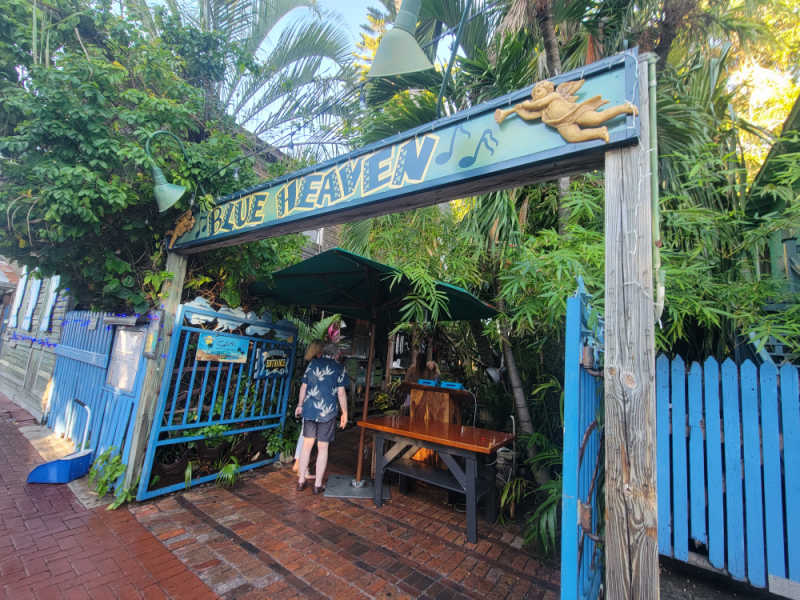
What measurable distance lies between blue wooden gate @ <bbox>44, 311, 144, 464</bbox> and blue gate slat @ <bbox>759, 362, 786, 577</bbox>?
5.40 m

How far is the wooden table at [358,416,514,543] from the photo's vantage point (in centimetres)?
330

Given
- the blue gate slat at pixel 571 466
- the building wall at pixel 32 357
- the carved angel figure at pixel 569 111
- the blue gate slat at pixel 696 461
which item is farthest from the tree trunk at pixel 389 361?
the blue gate slat at pixel 571 466

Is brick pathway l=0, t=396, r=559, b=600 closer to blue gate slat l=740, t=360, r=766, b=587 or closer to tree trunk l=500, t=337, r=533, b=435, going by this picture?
tree trunk l=500, t=337, r=533, b=435

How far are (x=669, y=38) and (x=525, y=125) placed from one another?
128 inches

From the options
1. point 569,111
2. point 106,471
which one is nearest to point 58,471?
point 106,471

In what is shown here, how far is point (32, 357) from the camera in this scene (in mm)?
7188

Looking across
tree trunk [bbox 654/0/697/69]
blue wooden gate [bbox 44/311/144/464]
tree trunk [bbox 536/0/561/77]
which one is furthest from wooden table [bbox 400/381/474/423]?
tree trunk [bbox 654/0/697/69]

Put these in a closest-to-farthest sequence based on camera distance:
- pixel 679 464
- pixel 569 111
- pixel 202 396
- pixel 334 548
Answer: pixel 569 111 → pixel 679 464 → pixel 334 548 → pixel 202 396

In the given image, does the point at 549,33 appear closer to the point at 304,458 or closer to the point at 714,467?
the point at 714,467

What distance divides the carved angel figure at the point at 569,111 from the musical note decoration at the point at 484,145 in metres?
0.16

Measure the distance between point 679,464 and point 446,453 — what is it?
189 centimetres

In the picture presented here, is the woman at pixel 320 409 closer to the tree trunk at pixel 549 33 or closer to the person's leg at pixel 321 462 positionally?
the person's leg at pixel 321 462

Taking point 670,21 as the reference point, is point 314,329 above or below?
below

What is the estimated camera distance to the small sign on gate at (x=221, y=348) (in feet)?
12.9
